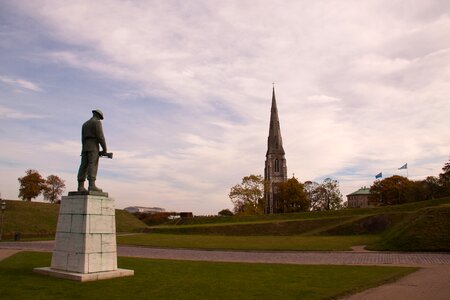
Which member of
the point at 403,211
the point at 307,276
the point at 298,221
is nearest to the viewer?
the point at 307,276

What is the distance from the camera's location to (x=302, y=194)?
10388cm

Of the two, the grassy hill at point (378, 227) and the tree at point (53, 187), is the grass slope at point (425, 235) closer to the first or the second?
the grassy hill at point (378, 227)

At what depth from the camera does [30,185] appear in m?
85.4

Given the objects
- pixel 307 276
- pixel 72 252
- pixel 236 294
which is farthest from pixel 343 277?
pixel 72 252

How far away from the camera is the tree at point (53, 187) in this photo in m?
94.0

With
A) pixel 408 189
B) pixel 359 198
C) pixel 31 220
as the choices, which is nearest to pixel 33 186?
pixel 31 220

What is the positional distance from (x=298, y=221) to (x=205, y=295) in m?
42.6

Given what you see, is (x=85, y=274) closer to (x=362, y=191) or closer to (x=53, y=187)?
(x=53, y=187)

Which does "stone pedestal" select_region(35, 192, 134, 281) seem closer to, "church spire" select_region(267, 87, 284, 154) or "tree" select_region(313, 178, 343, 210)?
"tree" select_region(313, 178, 343, 210)

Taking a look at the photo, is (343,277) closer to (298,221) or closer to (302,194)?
(298,221)

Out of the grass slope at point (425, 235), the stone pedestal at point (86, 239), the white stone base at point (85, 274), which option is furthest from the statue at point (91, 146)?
the grass slope at point (425, 235)

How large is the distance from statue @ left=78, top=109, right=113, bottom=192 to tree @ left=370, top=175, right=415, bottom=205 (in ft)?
279

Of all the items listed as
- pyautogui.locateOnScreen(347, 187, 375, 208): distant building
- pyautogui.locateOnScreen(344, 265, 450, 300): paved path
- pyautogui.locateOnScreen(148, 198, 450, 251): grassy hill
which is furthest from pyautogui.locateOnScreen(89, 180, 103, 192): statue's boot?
pyautogui.locateOnScreen(347, 187, 375, 208): distant building

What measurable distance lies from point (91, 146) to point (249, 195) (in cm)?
7069
